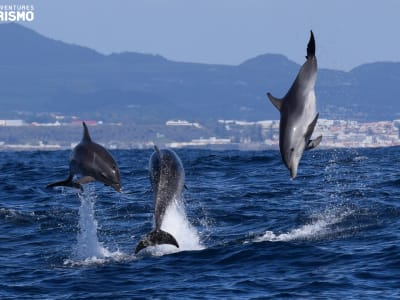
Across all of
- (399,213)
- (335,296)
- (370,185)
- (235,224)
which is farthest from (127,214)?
(335,296)

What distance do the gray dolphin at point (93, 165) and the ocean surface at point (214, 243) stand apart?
1.56 m

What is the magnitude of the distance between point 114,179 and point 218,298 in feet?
6.80

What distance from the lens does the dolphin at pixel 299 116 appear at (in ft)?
39.8

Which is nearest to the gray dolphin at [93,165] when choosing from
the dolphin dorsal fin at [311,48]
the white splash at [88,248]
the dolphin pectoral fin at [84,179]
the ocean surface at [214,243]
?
the dolphin pectoral fin at [84,179]

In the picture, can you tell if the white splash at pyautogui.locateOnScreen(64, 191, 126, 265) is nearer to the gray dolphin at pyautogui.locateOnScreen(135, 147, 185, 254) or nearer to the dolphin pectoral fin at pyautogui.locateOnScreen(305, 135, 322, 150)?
the gray dolphin at pyautogui.locateOnScreen(135, 147, 185, 254)

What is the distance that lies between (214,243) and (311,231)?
1883mm

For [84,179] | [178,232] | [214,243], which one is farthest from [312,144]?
[178,232]

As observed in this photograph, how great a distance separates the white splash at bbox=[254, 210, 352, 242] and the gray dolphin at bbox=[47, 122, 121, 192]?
4.47 meters

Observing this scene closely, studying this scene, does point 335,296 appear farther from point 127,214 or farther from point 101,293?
point 127,214

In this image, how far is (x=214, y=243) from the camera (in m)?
18.4

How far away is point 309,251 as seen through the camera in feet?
55.5

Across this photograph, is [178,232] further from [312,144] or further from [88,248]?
[312,144]

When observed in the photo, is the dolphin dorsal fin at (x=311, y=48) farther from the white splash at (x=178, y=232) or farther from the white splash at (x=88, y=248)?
the white splash at (x=88, y=248)

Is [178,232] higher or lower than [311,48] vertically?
lower
